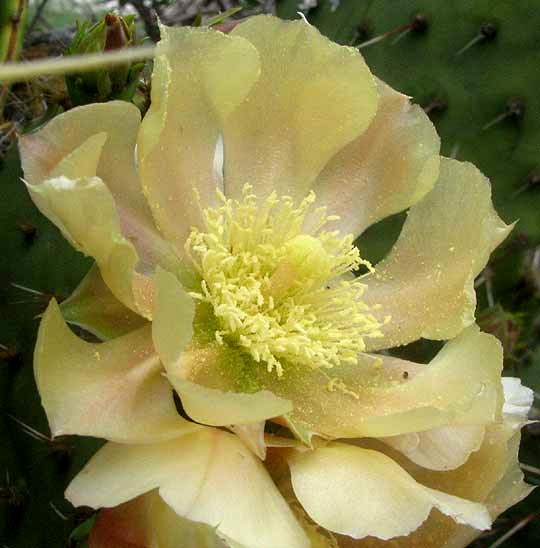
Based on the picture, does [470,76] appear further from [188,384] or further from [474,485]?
[188,384]

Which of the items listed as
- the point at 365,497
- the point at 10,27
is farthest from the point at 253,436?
the point at 10,27

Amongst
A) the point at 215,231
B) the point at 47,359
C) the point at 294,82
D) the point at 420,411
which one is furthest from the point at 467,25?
the point at 47,359

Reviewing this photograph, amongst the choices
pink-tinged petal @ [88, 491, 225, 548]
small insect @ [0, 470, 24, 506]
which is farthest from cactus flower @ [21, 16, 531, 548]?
small insect @ [0, 470, 24, 506]

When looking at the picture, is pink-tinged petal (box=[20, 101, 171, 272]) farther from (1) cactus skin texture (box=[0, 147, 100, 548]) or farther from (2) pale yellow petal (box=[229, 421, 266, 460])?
(2) pale yellow petal (box=[229, 421, 266, 460])

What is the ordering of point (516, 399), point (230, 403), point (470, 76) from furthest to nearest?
point (470, 76)
point (516, 399)
point (230, 403)

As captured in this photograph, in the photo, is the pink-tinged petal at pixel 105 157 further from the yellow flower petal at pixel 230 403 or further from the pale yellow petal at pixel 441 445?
the pale yellow petal at pixel 441 445

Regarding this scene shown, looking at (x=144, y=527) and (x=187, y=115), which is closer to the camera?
(x=144, y=527)
